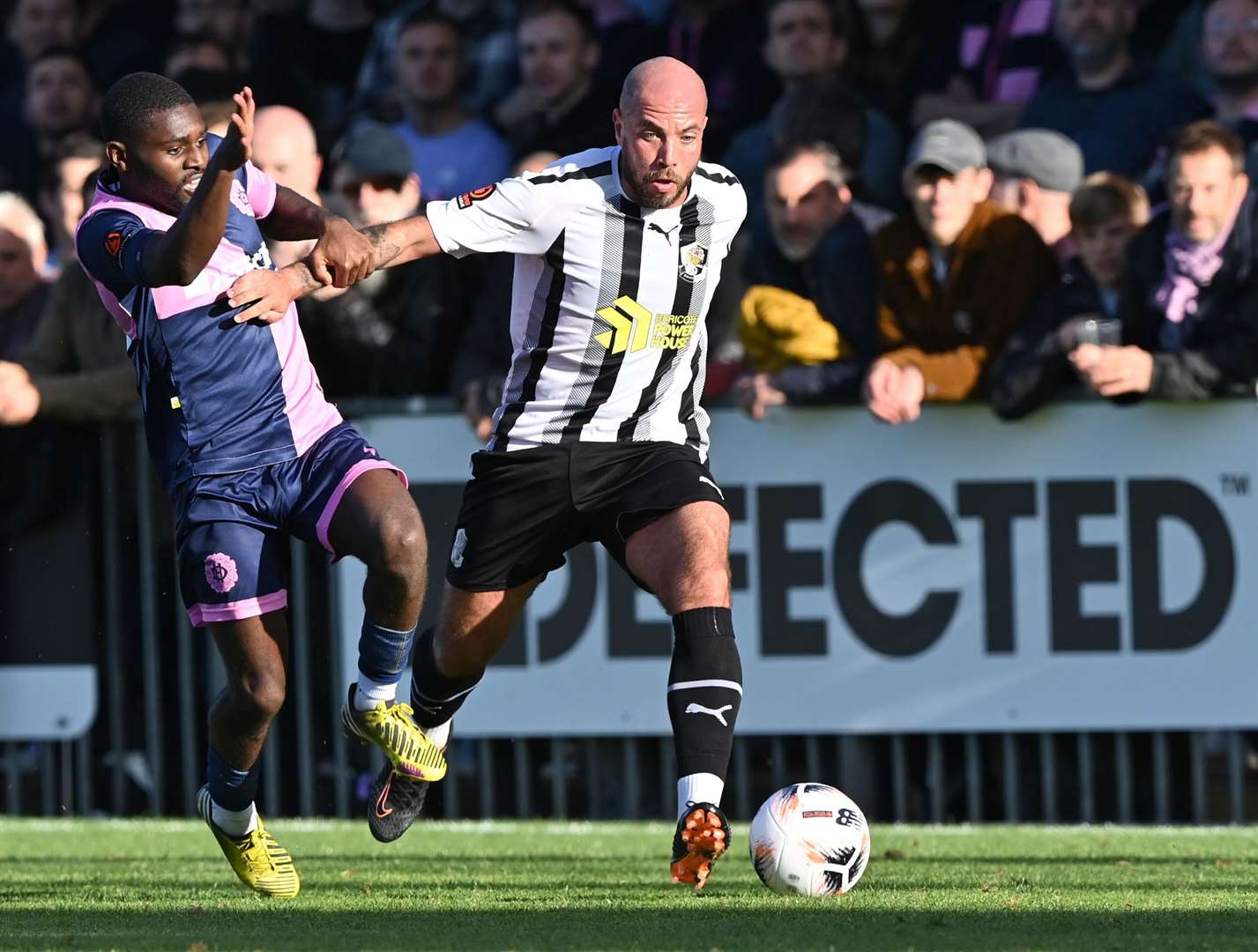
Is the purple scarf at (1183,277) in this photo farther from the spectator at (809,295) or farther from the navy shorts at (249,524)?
the navy shorts at (249,524)

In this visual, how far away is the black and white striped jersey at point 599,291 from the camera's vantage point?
7066 mm

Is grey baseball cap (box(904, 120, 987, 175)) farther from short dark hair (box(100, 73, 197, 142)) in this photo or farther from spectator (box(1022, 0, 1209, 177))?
short dark hair (box(100, 73, 197, 142))

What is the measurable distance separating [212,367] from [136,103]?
0.86 meters

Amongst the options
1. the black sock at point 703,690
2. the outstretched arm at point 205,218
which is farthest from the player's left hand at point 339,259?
the black sock at point 703,690

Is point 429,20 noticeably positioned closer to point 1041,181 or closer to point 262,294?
point 1041,181

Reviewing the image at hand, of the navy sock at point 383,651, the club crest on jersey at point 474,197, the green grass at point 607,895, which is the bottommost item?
the green grass at point 607,895

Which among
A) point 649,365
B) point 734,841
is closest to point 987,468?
point 734,841

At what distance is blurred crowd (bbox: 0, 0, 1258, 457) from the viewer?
9375 millimetres

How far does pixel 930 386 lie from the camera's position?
946 cm

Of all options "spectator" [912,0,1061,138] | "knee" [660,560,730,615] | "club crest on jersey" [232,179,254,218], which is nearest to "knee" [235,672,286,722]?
"knee" [660,560,730,615]

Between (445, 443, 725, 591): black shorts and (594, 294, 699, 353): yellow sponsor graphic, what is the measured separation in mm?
334

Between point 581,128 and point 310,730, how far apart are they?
3717 millimetres

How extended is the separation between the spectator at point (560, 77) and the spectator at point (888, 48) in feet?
4.60

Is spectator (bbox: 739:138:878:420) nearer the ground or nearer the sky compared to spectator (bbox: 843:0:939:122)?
nearer the ground
